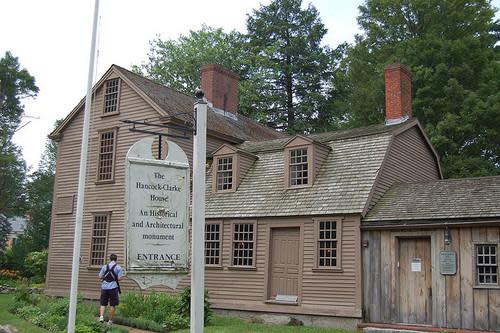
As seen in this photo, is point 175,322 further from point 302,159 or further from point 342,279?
point 302,159

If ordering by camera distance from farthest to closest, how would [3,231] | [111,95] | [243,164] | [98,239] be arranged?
[3,231], [111,95], [98,239], [243,164]

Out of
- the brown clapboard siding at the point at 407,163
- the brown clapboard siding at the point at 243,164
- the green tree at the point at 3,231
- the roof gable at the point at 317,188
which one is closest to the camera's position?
the roof gable at the point at 317,188

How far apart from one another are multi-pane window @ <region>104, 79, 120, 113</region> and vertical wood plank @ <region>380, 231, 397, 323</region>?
12.2 meters

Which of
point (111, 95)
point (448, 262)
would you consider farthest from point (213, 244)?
point (111, 95)

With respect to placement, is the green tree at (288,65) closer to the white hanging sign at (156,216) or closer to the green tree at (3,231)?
the green tree at (3,231)

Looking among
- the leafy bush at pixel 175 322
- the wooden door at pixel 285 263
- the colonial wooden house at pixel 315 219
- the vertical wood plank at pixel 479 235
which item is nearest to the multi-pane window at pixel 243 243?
the colonial wooden house at pixel 315 219

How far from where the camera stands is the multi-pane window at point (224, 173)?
66.6ft

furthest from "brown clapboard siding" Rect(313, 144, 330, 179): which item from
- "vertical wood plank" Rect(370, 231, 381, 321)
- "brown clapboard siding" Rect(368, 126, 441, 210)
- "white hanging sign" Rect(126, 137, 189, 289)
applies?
"white hanging sign" Rect(126, 137, 189, 289)

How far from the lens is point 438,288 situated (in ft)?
48.0

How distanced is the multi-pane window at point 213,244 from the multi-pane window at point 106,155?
17.2ft

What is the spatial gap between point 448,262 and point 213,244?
25.7 feet

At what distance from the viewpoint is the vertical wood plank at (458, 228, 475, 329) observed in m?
14.0

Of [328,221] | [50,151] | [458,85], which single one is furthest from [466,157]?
[50,151]

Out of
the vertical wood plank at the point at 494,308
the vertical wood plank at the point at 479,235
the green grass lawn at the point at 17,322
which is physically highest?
the vertical wood plank at the point at 479,235
